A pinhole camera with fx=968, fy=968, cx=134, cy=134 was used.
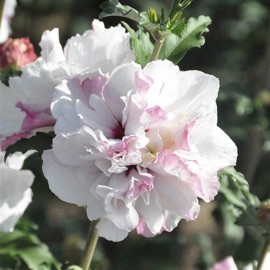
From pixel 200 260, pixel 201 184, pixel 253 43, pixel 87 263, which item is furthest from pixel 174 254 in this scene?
pixel 201 184

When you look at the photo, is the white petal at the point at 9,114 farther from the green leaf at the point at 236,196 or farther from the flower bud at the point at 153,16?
the green leaf at the point at 236,196

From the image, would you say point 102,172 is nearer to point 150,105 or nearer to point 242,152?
point 150,105

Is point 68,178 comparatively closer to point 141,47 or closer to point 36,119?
point 36,119

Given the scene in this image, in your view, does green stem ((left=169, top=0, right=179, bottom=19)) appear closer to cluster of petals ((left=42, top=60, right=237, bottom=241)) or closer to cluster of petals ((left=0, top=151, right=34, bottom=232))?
cluster of petals ((left=42, top=60, right=237, bottom=241))

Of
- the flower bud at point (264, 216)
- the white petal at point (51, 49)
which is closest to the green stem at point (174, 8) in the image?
the white petal at point (51, 49)

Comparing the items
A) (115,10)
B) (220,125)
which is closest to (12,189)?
(115,10)

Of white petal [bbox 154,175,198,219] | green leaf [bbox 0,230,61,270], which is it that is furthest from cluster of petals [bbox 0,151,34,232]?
white petal [bbox 154,175,198,219]
